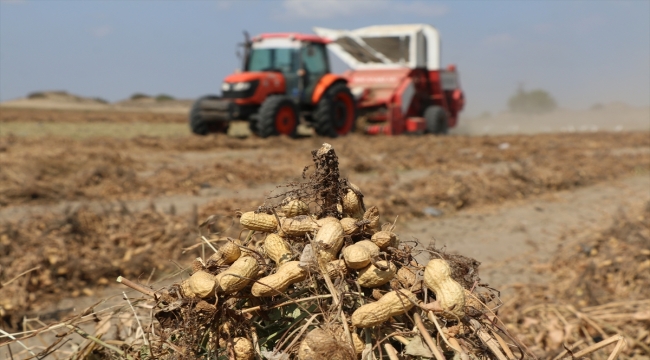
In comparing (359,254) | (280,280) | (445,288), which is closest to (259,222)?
(280,280)

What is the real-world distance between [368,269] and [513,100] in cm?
6135

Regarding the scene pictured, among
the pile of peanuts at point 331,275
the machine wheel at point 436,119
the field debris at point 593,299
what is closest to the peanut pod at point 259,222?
the pile of peanuts at point 331,275

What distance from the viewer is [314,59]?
612 inches

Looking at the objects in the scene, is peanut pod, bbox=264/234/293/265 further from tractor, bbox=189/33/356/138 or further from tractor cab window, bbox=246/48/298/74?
tractor cab window, bbox=246/48/298/74

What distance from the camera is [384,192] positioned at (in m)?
7.68

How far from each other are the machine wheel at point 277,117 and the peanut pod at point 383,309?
12.6 metres

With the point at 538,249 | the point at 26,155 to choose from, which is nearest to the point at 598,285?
the point at 538,249

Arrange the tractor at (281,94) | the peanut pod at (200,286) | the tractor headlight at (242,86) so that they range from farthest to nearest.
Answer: the tractor at (281,94) < the tractor headlight at (242,86) < the peanut pod at (200,286)

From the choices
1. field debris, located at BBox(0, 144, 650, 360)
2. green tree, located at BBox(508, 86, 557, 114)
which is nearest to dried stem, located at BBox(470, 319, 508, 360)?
field debris, located at BBox(0, 144, 650, 360)

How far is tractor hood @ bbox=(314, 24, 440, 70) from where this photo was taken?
17859 millimetres

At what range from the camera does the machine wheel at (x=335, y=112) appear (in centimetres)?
1514

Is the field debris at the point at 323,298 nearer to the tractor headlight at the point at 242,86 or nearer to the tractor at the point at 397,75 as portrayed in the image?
the tractor headlight at the point at 242,86

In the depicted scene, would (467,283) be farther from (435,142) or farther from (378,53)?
(378,53)

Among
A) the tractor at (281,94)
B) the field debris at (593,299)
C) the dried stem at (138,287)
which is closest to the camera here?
the dried stem at (138,287)
